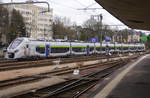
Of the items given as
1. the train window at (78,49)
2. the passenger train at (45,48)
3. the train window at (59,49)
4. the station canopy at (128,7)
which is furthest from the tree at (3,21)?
the station canopy at (128,7)

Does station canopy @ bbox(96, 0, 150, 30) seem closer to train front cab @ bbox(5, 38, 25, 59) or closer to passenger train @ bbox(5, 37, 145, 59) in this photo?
train front cab @ bbox(5, 38, 25, 59)

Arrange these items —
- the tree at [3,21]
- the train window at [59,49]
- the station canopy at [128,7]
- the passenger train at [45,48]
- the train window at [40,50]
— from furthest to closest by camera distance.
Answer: the tree at [3,21] < the train window at [59,49] < the train window at [40,50] < the passenger train at [45,48] < the station canopy at [128,7]

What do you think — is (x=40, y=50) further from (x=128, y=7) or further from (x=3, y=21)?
(x=3, y=21)

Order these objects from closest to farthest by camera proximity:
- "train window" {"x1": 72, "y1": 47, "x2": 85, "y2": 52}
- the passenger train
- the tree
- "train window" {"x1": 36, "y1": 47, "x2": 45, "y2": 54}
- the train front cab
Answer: the train front cab, the passenger train, "train window" {"x1": 36, "y1": 47, "x2": 45, "y2": 54}, "train window" {"x1": 72, "y1": 47, "x2": 85, "y2": 52}, the tree

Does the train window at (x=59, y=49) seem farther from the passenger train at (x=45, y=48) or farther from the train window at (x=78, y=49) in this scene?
the train window at (x=78, y=49)

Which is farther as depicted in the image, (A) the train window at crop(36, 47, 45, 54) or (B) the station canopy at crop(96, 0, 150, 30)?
(A) the train window at crop(36, 47, 45, 54)

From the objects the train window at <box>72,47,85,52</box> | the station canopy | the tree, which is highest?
the tree

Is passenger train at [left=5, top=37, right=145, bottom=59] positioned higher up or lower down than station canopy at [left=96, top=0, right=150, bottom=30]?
lower down

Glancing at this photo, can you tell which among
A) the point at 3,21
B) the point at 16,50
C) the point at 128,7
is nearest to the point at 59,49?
the point at 16,50

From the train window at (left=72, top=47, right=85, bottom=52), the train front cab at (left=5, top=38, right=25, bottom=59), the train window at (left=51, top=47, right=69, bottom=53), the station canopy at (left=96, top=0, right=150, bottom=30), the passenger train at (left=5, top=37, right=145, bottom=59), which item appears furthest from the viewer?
the train window at (left=72, top=47, right=85, bottom=52)

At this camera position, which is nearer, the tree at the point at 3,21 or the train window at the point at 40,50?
the train window at the point at 40,50

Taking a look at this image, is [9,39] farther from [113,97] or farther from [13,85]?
[113,97]

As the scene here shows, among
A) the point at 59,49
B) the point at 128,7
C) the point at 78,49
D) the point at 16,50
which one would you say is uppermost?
the point at 128,7

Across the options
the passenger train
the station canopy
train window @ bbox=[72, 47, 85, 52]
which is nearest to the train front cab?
the passenger train
